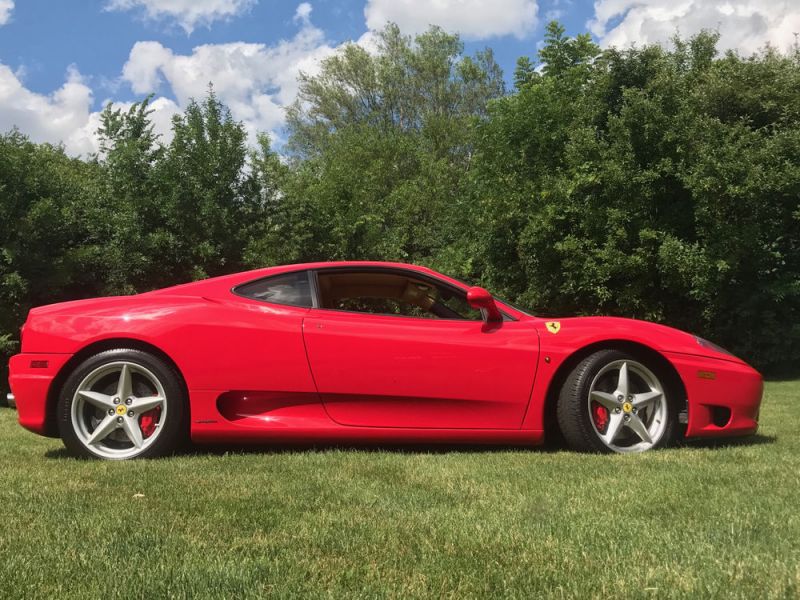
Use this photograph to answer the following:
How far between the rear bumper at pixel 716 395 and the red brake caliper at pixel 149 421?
126 inches

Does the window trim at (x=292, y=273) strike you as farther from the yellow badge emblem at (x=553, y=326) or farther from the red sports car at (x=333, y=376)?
the yellow badge emblem at (x=553, y=326)

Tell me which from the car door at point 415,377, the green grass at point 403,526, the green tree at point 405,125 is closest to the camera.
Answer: the green grass at point 403,526

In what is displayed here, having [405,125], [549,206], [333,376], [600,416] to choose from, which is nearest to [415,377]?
[333,376]

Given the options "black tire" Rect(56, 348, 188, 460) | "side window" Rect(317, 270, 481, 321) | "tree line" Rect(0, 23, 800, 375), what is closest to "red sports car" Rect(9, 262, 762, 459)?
"black tire" Rect(56, 348, 188, 460)

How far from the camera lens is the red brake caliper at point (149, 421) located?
389 cm

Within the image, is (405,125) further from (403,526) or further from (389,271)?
(403,526)

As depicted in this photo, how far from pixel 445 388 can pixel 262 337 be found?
3.78ft

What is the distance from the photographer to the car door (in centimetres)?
394

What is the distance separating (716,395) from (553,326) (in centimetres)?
112

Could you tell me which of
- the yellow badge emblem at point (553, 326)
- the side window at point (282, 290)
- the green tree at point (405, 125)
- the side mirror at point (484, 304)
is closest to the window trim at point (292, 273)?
the side window at point (282, 290)

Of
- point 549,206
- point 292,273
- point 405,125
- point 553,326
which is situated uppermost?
point 405,125

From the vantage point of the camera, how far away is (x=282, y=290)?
13.7 feet

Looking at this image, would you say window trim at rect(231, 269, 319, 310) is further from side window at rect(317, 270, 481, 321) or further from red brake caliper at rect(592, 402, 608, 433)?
red brake caliper at rect(592, 402, 608, 433)

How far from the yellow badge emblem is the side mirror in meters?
0.31
